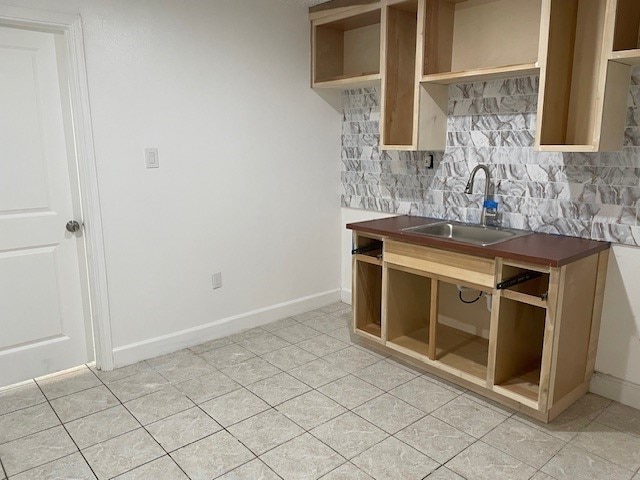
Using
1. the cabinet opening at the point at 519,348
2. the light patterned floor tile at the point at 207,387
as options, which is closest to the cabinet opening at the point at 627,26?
the cabinet opening at the point at 519,348

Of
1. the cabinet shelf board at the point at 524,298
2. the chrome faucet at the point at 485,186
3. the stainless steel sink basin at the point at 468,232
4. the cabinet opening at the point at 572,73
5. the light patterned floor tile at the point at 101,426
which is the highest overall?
the cabinet opening at the point at 572,73

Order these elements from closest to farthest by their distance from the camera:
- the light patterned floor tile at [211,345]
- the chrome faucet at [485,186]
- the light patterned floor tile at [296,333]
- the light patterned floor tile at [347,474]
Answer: the light patterned floor tile at [347,474]
the chrome faucet at [485,186]
the light patterned floor tile at [211,345]
the light patterned floor tile at [296,333]

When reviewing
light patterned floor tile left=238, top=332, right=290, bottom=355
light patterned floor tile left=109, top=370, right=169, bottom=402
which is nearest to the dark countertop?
light patterned floor tile left=238, top=332, right=290, bottom=355

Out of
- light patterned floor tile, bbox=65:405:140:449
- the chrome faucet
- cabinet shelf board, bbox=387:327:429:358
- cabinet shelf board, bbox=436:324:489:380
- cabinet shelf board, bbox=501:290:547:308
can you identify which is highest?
the chrome faucet

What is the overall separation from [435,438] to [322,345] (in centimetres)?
119

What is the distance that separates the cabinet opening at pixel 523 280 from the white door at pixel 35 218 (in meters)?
2.42

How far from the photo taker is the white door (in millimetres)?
2611

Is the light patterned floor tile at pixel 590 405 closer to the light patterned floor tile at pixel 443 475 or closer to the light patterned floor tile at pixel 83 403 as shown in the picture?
the light patterned floor tile at pixel 443 475

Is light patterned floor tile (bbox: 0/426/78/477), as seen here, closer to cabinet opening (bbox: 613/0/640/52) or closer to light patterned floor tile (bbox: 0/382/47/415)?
light patterned floor tile (bbox: 0/382/47/415)

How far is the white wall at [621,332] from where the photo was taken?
249 cm

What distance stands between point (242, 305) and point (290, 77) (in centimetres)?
173

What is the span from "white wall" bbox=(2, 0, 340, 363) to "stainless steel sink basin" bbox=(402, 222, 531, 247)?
1118 millimetres

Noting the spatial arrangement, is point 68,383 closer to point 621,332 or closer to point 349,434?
point 349,434

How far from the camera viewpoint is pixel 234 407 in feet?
8.43
